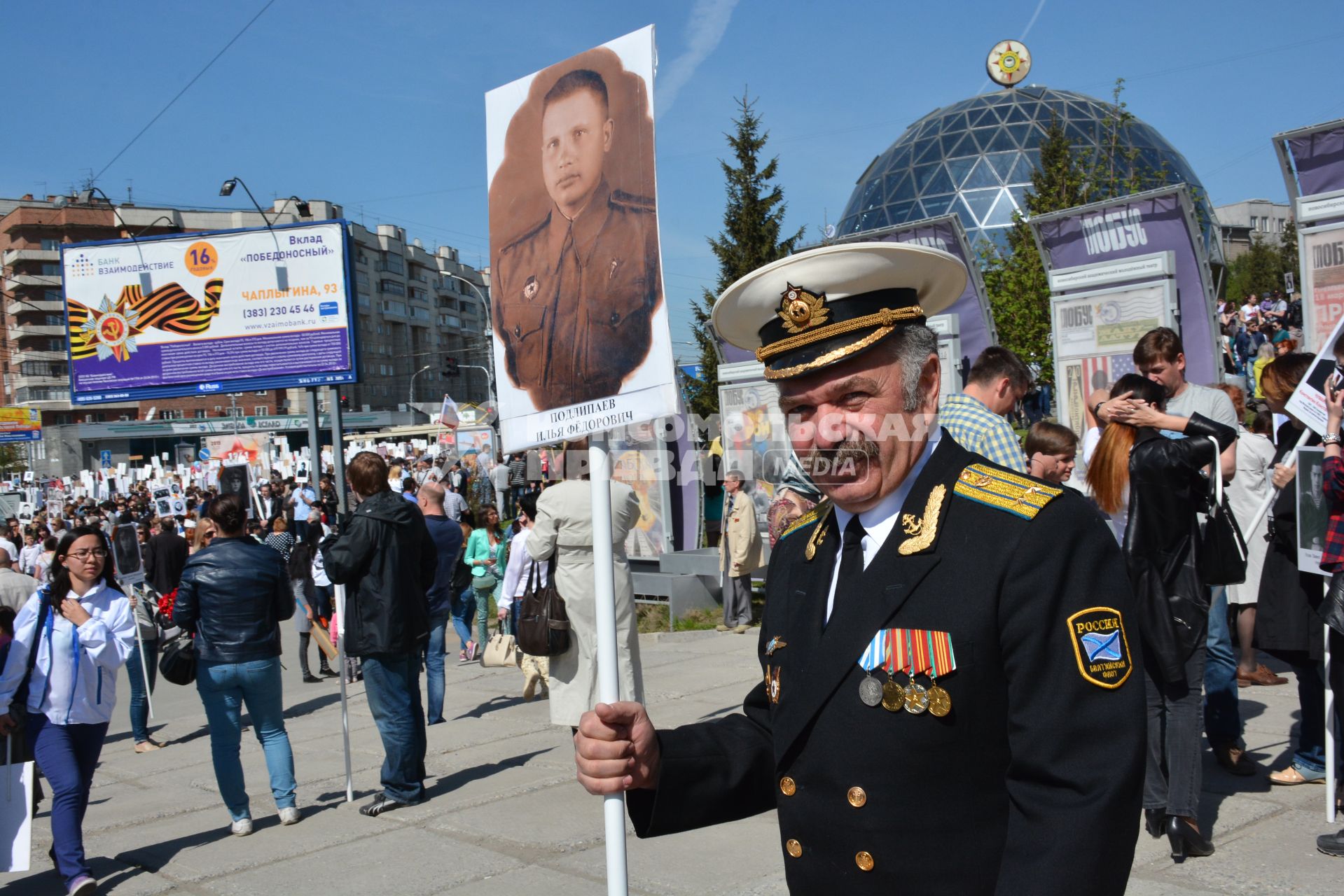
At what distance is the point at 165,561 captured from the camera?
12.8 meters

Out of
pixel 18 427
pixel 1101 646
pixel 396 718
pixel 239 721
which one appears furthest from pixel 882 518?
pixel 18 427

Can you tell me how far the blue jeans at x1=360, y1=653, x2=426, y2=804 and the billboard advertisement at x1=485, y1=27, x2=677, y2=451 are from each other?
152 inches

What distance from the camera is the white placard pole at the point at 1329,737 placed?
4883 millimetres

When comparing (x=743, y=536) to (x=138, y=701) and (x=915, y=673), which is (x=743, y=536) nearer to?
(x=138, y=701)

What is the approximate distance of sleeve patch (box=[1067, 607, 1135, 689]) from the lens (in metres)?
1.68

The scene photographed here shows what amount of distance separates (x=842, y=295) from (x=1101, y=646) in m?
0.78

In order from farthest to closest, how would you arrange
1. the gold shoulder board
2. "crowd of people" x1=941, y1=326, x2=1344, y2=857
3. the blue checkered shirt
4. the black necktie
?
"crowd of people" x1=941, y1=326, x2=1344, y2=857
the blue checkered shirt
the gold shoulder board
the black necktie

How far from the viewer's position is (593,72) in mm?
2963

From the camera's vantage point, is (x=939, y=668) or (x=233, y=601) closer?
(x=939, y=668)

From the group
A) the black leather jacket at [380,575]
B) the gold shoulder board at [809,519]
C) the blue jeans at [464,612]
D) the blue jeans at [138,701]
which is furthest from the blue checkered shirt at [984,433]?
the blue jeans at [464,612]

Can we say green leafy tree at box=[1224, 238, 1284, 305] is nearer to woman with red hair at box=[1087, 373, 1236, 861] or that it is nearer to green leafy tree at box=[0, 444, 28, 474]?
woman with red hair at box=[1087, 373, 1236, 861]

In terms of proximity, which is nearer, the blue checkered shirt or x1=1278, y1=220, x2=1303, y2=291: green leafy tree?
the blue checkered shirt

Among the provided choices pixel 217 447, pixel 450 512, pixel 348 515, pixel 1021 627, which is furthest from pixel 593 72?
pixel 217 447

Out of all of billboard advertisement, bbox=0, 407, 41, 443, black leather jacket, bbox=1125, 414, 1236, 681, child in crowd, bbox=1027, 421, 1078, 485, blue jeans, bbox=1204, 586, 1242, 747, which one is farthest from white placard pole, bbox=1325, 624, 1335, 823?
billboard advertisement, bbox=0, 407, 41, 443
